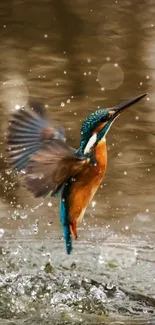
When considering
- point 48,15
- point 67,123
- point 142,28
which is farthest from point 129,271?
point 48,15

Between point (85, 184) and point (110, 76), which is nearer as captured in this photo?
point (85, 184)

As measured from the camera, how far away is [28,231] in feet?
14.6

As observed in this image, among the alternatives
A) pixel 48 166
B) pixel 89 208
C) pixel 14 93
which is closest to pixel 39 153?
pixel 48 166

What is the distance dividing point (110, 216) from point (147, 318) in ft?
3.93

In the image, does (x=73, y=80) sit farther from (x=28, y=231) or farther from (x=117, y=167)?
(x=28, y=231)

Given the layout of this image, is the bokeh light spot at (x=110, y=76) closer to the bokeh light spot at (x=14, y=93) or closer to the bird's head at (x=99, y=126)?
the bokeh light spot at (x=14, y=93)

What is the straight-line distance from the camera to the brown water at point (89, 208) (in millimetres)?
3658

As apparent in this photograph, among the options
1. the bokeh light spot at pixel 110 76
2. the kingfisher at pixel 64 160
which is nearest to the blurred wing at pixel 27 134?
the kingfisher at pixel 64 160

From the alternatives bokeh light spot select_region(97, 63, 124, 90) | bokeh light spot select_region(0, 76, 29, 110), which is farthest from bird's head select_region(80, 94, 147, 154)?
bokeh light spot select_region(97, 63, 124, 90)

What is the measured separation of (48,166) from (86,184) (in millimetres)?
140

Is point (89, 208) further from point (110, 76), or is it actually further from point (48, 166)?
point (110, 76)

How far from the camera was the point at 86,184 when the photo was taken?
9.35 feet

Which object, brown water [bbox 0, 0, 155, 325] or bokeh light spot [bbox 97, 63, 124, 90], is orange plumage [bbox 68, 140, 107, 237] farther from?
bokeh light spot [bbox 97, 63, 124, 90]

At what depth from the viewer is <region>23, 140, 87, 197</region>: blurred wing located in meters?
2.74
